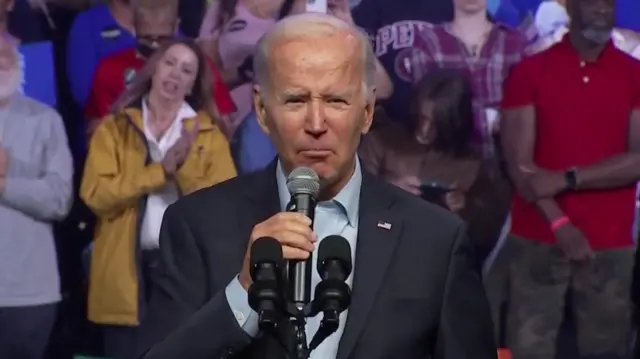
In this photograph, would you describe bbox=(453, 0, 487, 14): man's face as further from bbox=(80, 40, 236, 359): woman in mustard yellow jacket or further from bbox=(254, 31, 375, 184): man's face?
bbox=(254, 31, 375, 184): man's face

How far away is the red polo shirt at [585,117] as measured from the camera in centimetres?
311

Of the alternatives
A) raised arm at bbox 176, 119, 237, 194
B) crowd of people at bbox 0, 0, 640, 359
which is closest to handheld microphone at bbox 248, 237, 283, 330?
crowd of people at bbox 0, 0, 640, 359

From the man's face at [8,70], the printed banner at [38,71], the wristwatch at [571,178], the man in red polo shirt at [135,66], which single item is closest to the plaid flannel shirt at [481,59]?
the wristwatch at [571,178]

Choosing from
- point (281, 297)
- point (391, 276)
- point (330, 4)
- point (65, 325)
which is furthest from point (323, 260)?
point (65, 325)

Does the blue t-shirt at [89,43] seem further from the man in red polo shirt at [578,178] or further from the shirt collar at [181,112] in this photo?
the man in red polo shirt at [578,178]

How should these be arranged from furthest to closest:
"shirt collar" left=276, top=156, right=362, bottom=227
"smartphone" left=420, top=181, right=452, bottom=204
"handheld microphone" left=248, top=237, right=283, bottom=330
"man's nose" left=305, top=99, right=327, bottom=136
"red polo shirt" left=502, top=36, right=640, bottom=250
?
"smartphone" left=420, top=181, right=452, bottom=204 → "red polo shirt" left=502, top=36, right=640, bottom=250 → "shirt collar" left=276, top=156, right=362, bottom=227 → "man's nose" left=305, top=99, right=327, bottom=136 → "handheld microphone" left=248, top=237, right=283, bottom=330

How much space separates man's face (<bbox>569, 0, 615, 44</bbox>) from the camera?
314 cm

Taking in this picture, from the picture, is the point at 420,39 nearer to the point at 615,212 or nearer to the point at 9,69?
the point at 615,212

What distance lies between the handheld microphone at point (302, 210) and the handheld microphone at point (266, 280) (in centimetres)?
2

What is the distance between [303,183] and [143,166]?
2.07 metres

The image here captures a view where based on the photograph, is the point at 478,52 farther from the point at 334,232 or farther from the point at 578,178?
the point at 334,232

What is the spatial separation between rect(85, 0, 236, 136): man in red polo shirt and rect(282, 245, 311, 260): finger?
2084 mm

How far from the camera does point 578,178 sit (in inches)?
123

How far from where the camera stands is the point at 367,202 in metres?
1.62
